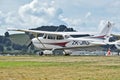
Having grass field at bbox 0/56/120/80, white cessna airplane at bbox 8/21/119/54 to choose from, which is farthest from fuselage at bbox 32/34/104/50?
grass field at bbox 0/56/120/80

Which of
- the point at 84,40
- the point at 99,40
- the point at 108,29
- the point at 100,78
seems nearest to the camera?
the point at 100,78

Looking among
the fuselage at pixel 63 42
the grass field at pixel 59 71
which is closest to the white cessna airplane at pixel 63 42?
the fuselage at pixel 63 42

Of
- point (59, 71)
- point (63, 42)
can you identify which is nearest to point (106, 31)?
point (63, 42)

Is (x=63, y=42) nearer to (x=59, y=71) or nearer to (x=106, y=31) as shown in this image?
(x=106, y=31)

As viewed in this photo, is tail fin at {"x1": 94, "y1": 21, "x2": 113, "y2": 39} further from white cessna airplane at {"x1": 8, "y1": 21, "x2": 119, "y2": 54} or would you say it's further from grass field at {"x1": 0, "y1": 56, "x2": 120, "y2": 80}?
grass field at {"x1": 0, "y1": 56, "x2": 120, "y2": 80}

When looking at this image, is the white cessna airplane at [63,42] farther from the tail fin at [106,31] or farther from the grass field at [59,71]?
the grass field at [59,71]

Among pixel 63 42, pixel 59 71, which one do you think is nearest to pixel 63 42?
pixel 63 42

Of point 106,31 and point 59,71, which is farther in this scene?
point 106,31

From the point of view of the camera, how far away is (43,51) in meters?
71.9

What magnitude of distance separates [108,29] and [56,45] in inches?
530

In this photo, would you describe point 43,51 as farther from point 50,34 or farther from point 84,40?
point 84,40

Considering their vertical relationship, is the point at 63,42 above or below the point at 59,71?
below

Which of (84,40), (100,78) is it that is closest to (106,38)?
(84,40)

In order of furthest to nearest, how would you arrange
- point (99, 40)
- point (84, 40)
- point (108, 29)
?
point (108, 29)
point (99, 40)
point (84, 40)
